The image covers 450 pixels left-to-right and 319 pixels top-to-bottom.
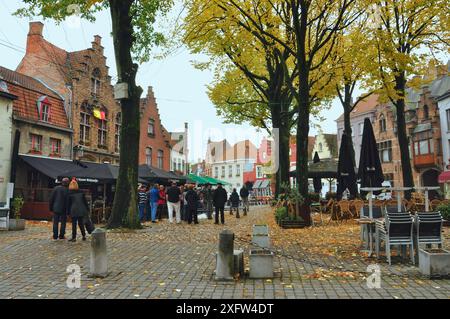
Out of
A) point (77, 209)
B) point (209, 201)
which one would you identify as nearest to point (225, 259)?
point (77, 209)

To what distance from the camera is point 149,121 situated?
40.4 m

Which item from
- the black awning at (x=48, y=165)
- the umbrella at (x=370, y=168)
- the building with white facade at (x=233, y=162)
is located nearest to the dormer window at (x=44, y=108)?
the black awning at (x=48, y=165)

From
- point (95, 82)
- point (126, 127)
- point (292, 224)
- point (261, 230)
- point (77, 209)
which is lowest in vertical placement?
point (292, 224)

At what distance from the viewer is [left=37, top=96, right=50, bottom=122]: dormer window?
25.7 m

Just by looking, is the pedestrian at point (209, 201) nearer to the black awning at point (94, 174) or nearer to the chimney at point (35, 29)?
the black awning at point (94, 174)

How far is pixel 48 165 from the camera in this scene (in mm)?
23875

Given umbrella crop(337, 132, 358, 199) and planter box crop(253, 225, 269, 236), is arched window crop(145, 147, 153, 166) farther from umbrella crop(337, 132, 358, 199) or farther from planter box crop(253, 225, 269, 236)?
planter box crop(253, 225, 269, 236)

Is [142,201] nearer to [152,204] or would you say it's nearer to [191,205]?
[152,204]

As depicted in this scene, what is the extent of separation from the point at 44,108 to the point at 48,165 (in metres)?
4.41

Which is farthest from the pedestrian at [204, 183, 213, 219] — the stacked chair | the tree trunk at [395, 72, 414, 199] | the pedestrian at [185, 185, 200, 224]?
the stacked chair

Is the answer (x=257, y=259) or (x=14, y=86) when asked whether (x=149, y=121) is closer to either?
(x=14, y=86)
